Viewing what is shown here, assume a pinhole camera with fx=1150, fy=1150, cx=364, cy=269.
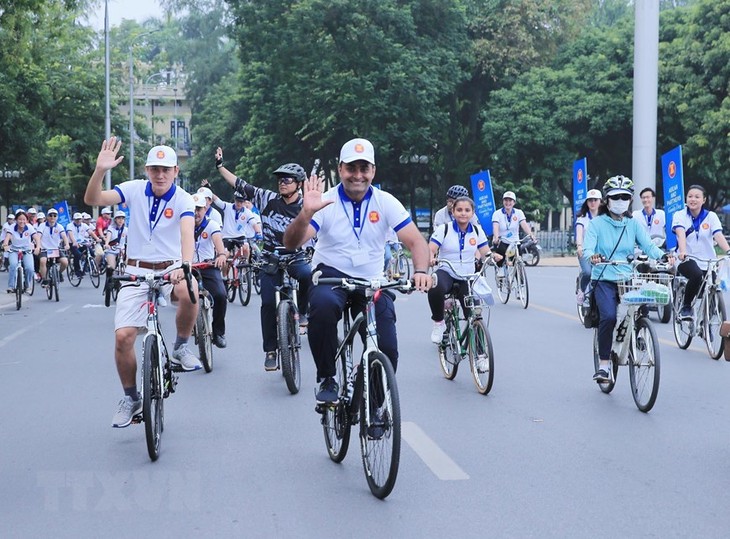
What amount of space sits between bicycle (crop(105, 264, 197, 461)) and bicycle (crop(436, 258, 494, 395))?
277 centimetres

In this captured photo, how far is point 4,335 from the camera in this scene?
47.5 ft

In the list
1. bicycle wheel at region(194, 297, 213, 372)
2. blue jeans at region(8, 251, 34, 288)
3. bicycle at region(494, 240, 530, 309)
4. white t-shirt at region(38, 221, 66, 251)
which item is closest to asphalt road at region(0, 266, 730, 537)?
bicycle wheel at region(194, 297, 213, 372)

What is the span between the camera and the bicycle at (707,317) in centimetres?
1174

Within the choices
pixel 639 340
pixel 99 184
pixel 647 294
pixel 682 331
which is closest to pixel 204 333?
pixel 99 184

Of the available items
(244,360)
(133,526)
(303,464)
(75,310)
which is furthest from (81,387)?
(75,310)

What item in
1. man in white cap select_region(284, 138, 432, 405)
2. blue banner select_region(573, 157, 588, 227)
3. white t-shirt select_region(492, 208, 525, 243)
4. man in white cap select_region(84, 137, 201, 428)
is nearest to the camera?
man in white cap select_region(284, 138, 432, 405)

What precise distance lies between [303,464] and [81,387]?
149 inches

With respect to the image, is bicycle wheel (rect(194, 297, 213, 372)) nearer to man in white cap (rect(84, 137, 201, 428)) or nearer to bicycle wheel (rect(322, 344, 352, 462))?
man in white cap (rect(84, 137, 201, 428))

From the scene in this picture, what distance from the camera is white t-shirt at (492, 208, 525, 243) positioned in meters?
18.6

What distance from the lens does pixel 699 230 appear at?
12.6 metres

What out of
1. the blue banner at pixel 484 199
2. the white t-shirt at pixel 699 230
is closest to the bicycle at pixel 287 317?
the white t-shirt at pixel 699 230

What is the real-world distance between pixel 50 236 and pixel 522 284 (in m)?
10.00

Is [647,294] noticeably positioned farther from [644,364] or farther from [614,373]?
[614,373]

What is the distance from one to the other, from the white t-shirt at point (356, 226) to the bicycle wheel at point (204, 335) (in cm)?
408
